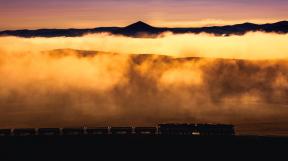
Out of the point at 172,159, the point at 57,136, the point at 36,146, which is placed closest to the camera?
the point at 172,159

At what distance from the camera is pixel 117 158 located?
390 feet

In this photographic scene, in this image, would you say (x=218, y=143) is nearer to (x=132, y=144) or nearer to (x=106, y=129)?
(x=132, y=144)

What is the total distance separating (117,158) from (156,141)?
15.6 metres

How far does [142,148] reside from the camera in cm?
12688

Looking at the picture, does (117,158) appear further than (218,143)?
No

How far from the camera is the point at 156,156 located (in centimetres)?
12056

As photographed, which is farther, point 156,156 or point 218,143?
point 218,143

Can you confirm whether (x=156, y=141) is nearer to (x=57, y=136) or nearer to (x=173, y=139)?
(x=173, y=139)

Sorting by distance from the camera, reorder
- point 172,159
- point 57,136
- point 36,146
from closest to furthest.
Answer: point 172,159 < point 36,146 < point 57,136

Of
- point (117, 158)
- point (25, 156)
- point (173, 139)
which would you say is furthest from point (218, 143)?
point (25, 156)

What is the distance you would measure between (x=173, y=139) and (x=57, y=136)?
16.5 metres

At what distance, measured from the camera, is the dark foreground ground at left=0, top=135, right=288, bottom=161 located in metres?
120

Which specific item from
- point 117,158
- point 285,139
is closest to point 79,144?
point 117,158

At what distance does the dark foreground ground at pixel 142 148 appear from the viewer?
120000 millimetres
